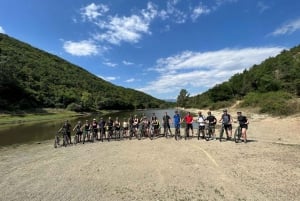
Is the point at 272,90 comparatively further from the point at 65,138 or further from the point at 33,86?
the point at 33,86

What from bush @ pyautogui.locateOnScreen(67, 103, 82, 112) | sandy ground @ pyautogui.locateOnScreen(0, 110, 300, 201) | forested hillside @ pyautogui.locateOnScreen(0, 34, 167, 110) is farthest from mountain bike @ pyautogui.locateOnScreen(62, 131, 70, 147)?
bush @ pyautogui.locateOnScreen(67, 103, 82, 112)

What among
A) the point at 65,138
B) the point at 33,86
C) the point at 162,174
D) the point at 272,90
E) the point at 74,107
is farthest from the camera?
the point at 33,86

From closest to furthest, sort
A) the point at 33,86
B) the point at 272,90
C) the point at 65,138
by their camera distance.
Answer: the point at 65,138 < the point at 272,90 < the point at 33,86

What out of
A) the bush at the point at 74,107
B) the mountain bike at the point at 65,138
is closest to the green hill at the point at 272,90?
the mountain bike at the point at 65,138

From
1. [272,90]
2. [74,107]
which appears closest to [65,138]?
[272,90]

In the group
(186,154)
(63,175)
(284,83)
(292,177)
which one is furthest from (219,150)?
(284,83)

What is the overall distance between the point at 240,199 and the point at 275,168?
4240 mm

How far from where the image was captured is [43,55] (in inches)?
7008

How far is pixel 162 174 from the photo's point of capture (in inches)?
491

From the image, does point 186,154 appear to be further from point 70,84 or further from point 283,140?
point 70,84

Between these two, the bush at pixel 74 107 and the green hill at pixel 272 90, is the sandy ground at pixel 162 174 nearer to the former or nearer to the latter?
the green hill at pixel 272 90

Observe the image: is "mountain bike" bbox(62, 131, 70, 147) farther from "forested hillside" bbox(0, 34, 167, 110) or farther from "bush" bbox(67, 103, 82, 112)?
"bush" bbox(67, 103, 82, 112)

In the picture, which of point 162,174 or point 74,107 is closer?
point 162,174

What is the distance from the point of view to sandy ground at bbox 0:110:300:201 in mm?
10055
